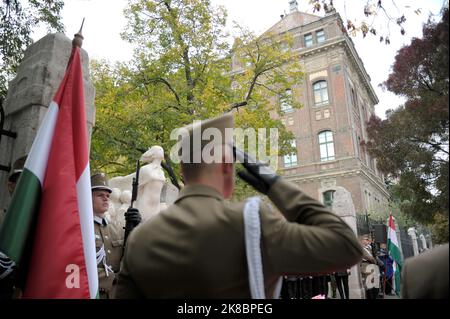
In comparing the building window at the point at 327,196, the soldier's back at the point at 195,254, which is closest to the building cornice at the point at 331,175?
the building window at the point at 327,196

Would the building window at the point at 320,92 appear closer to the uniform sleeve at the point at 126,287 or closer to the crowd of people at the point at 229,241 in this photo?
the crowd of people at the point at 229,241

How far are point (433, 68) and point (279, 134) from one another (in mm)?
6096

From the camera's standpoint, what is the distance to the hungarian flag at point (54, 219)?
77.7 inches

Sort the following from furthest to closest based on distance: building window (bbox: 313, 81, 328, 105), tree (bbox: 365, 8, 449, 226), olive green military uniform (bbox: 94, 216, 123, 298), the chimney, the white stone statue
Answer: the chimney → building window (bbox: 313, 81, 328, 105) → tree (bbox: 365, 8, 449, 226) → the white stone statue → olive green military uniform (bbox: 94, 216, 123, 298)

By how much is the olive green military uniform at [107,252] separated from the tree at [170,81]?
30.1 ft

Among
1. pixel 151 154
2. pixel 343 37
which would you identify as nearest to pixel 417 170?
pixel 151 154

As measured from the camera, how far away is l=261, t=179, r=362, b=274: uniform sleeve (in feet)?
4.17

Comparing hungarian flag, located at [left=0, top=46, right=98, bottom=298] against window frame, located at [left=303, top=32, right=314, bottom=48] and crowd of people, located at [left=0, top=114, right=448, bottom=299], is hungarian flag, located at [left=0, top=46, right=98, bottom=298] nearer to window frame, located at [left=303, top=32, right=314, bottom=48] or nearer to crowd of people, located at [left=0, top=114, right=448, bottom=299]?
crowd of people, located at [left=0, top=114, right=448, bottom=299]

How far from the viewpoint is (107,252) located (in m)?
3.58

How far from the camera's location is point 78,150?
96.0 inches

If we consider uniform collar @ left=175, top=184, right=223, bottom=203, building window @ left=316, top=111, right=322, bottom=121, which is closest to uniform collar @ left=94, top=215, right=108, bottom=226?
uniform collar @ left=175, top=184, right=223, bottom=203

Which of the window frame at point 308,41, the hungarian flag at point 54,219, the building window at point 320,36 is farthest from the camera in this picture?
the window frame at point 308,41

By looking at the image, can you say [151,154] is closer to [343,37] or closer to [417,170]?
[417,170]

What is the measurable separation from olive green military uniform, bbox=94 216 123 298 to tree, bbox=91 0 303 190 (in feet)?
30.1
